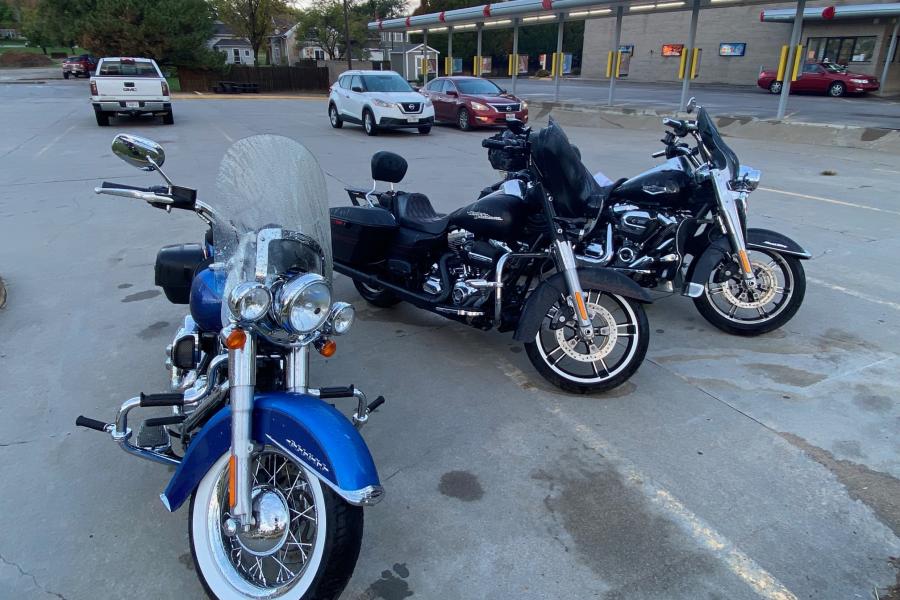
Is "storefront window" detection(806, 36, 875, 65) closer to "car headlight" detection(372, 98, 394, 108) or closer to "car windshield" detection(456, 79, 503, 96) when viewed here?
"car windshield" detection(456, 79, 503, 96)

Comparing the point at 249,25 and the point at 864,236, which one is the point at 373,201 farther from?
the point at 249,25

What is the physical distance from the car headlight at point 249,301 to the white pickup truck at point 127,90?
58.1 ft

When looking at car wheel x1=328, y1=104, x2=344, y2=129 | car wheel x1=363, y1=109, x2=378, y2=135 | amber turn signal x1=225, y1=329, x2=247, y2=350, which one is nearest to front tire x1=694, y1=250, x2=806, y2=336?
amber turn signal x1=225, y1=329, x2=247, y2=350

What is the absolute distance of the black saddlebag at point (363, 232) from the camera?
443 cm

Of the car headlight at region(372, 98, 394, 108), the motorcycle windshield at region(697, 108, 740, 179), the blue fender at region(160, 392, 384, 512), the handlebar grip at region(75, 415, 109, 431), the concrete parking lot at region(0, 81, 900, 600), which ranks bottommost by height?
the concrete parking lot at region(0, 81, 900, 600)

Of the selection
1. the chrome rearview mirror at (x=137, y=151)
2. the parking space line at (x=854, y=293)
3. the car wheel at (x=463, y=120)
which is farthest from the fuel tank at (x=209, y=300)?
the car wheel at (x=463, y=120)

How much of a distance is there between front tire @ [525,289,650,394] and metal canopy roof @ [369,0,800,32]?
14.4m

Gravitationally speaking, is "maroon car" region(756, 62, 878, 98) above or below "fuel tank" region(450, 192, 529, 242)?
above

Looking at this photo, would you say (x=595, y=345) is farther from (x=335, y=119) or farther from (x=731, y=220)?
(x=335, y=119)

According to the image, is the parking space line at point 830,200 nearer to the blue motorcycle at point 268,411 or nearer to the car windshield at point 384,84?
the blue motorcycle at point 268,411

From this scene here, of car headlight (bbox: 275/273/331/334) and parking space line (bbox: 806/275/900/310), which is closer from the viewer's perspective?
car headlight (bbox: 275/273/331/334)

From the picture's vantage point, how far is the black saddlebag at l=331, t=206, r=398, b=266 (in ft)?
14.5

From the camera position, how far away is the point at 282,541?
2.14 m

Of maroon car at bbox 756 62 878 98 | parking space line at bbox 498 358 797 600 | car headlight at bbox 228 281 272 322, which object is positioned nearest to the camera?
car headlight at bbox 228 281 272 322
